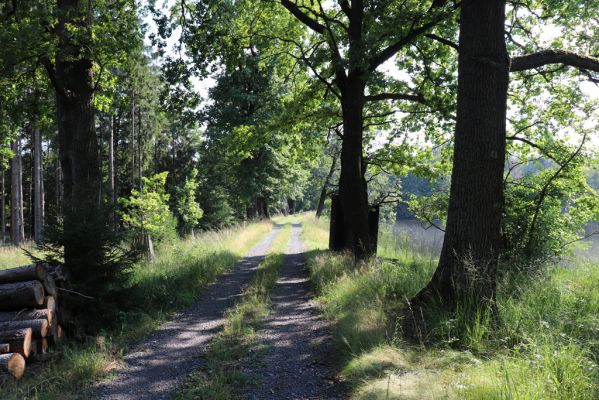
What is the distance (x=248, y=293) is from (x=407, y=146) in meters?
9.58

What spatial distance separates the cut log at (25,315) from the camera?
5.72 metres

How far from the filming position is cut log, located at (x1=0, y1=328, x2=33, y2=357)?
529cm

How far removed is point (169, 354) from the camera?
5.76 m

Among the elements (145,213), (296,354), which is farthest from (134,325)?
(145,213)

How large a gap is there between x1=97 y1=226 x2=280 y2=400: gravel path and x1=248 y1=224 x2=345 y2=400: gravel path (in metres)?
0.98

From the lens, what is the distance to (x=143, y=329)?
266 inches

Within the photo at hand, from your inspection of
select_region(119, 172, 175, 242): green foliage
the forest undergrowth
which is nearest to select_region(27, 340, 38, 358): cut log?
the forest undergrowth

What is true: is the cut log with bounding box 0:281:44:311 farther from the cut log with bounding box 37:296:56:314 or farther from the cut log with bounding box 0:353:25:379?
the cut log with bounding box 0:353:25:379

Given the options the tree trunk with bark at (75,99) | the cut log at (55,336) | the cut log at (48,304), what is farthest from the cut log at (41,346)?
the tree trunk with bark at (75,99)

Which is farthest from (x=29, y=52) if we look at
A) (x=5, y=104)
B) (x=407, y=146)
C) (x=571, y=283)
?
(x=407, y=146)

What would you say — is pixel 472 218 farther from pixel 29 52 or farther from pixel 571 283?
pixel 29 52

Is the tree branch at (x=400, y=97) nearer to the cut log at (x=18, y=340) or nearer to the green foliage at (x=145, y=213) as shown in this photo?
the green foliage at (x=145, y=213)

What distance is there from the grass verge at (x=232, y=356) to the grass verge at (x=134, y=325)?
1257 mm

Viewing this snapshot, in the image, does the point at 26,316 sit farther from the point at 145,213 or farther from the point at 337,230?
the point at 337,230
